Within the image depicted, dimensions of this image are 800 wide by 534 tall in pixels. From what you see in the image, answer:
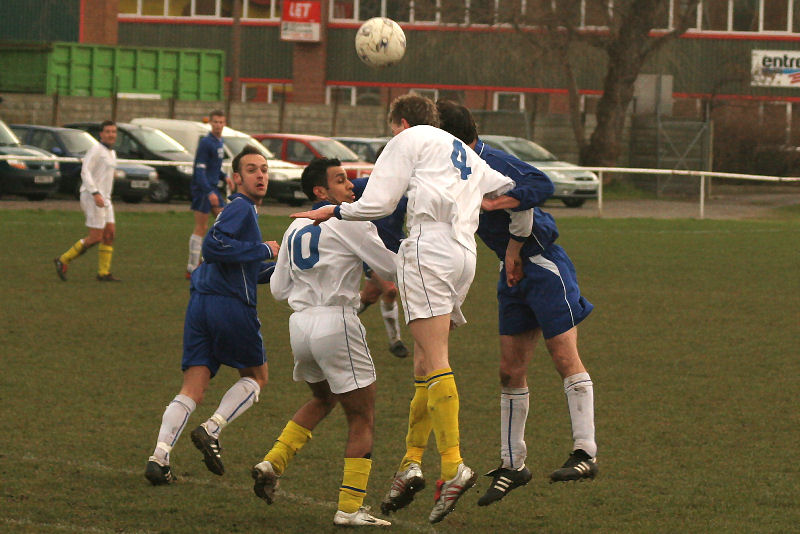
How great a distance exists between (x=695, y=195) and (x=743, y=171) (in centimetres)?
623

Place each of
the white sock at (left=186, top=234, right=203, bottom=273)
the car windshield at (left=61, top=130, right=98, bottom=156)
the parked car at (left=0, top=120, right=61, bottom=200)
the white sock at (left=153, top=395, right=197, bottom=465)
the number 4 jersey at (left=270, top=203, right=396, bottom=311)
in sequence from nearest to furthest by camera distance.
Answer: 1. the number 4 jersey at (left=270, top=203, right=396, bottom=311)
2. the white sock at (left=153, top=395, right=197, bottom=465)
3. the white sock at (left=186, top=234, right=203, bottom=273)
4. the parked car at (left=0, top=120, right=61, bottom=200)
5. the car windshield at (left=61, top=130, right=98, bottom=156)

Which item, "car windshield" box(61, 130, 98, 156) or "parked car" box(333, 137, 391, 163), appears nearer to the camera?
"car windshield" box(61, 130, 98, 156)

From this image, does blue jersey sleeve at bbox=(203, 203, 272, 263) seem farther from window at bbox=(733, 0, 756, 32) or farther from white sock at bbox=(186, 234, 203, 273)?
window at bbox=(733, 0, 756, 32)

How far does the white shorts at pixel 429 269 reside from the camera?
241 inches

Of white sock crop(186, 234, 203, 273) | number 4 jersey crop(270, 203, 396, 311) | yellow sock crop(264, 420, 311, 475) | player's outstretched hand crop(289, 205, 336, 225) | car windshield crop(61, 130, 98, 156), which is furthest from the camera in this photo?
car windshield crop(61, 130, 98, 156)

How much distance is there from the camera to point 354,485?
6.17m

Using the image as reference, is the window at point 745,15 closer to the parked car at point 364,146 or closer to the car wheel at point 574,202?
the car wheel at point 574,202

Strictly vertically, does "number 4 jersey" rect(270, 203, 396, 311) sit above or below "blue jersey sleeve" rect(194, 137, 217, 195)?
below

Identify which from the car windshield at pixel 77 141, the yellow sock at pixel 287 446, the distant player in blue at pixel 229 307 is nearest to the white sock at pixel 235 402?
the distant player in blue at pixel 229 307

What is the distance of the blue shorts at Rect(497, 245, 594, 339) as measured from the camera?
6781mm

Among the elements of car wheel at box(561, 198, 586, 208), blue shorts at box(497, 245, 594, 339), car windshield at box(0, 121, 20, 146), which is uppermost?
car windshield at box(0, 121, 20, 146)

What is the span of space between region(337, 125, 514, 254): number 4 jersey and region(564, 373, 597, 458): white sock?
1015mm

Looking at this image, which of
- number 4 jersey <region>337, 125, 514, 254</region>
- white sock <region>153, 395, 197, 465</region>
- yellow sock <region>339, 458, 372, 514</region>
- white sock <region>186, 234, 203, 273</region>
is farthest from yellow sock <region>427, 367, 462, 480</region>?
white sock <region>186, 234, 203, 273</region>

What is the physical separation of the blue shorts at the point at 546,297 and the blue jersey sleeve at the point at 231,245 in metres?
1.31
